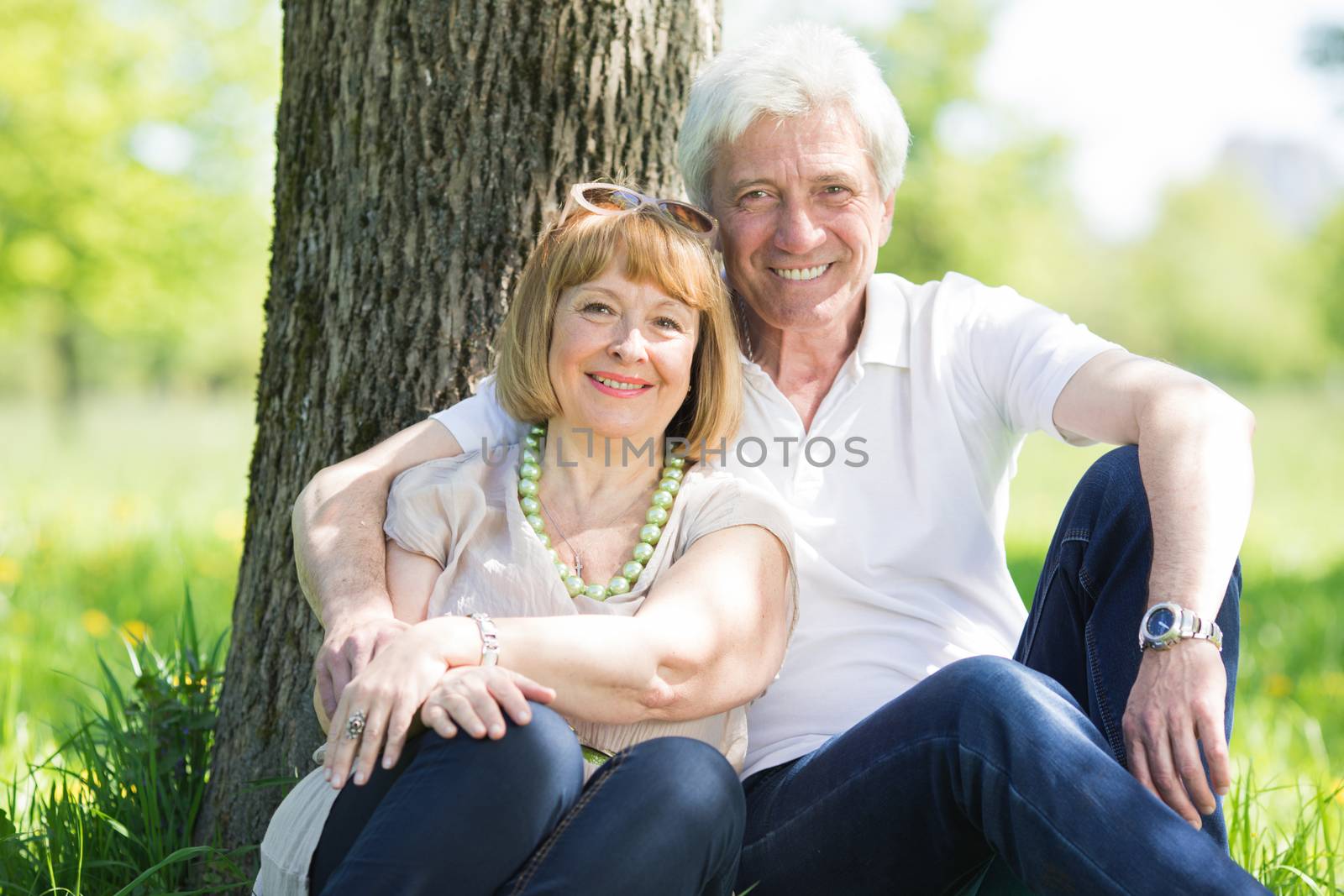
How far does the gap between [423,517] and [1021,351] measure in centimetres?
125

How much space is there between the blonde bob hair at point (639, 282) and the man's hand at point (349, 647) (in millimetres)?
545

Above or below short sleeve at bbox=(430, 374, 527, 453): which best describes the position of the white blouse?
below

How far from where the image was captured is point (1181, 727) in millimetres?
1940

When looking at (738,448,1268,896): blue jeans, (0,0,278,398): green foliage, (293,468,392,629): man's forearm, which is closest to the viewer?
(738,448,1268,896): blue jeans

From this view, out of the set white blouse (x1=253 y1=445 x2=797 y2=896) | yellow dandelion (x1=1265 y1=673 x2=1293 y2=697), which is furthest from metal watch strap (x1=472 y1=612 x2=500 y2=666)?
yellow dandelion (x1=1265 y1=673 x2=1293 y2=697)

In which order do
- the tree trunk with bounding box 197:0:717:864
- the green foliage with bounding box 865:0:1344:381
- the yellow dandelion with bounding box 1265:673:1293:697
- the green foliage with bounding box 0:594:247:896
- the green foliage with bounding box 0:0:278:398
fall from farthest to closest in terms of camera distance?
the green foliage with bounding box 865:0:1344:381
the green foliage with bounding box 0:0:278:398
the yellow dandelion with bounding box 1265:673:1293:697
the tree trunk with bounding box 197:0:717:864
the green foliage with bounding box 0:594:247:896

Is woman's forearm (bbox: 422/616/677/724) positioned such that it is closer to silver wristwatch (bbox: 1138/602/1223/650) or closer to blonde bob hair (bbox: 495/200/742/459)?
blonde bob hair (bbox: 495/200/742/459)

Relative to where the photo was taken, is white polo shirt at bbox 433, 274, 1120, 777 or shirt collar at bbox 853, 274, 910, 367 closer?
white polo shirt at bbox 433, 274, 1120, 777

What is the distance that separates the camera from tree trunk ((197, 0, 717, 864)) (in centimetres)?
276

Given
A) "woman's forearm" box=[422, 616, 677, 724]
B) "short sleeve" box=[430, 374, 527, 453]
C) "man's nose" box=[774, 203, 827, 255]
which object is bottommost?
"woman's forearm" box=[422, 616, 677, 724]

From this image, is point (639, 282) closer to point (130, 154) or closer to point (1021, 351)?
point (1021, 351)

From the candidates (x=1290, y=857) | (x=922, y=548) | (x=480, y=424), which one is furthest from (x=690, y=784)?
(x=1290, y=857)

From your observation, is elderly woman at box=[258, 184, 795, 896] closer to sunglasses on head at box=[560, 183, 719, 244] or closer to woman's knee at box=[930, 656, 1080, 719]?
sunglasses on head at box=[560, 183, 719, 244]

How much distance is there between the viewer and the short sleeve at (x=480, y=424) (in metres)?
2.56
